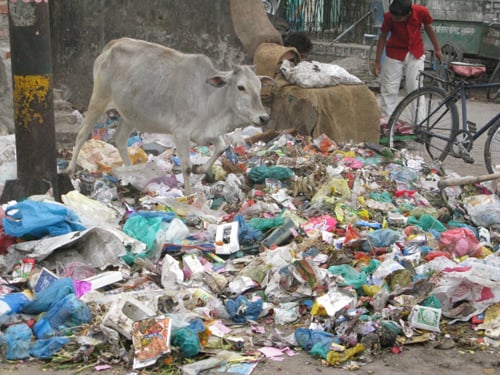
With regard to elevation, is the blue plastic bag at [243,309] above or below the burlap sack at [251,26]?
below

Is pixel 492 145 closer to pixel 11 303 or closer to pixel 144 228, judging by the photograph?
pixel 144 228

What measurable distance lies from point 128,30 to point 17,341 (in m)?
7.20

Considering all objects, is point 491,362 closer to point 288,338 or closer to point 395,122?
point 288,338

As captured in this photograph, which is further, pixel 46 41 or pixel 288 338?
Answer: pixel 46 41

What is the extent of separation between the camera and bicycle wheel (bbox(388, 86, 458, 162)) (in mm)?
8414

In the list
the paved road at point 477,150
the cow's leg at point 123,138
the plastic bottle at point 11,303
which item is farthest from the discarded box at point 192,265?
the paved road at point 477,150

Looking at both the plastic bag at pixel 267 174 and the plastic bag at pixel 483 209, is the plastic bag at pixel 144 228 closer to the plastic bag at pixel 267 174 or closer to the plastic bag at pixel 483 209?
the plastic bag at pixel 267 174

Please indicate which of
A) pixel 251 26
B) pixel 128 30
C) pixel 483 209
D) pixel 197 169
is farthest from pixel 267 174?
pixel 128 30

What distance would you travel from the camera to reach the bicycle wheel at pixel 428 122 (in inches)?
331

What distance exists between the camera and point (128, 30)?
10875 millimetres

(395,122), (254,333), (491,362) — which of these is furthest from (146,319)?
(395,122)

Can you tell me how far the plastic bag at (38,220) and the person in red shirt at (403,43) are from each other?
17.0 feet

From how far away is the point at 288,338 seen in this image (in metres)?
4.51

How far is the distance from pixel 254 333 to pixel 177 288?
25.3 inches
